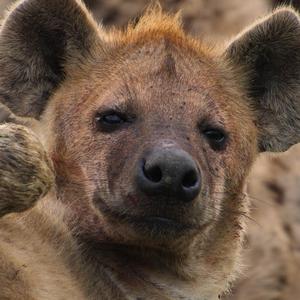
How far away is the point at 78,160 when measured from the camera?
4.58 meters

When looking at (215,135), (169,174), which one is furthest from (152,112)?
(169,174)

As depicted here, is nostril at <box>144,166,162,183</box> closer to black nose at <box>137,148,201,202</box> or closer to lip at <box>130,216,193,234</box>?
black nose at <box>137,148,201,202</box>

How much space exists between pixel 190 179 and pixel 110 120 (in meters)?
0.55

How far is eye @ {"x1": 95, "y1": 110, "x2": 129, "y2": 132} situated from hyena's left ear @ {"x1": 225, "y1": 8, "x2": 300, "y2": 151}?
31.0 inches

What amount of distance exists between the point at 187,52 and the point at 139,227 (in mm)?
972

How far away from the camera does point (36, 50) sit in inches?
193

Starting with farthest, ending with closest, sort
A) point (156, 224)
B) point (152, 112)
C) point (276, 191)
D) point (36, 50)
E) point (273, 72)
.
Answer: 1. point (276, 191)
2. point (273, 72)
3. point (36, 50)
4. point (152, 112)
5. point (156, 224)

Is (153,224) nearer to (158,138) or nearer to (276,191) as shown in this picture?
(158,138)

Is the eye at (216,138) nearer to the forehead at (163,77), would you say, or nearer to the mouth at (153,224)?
the forehead at (163,77)

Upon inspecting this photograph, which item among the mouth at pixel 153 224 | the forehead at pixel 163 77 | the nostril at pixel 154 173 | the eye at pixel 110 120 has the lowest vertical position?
the mouth at pixel 153 224

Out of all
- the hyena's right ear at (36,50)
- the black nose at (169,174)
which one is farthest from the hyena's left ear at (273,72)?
the black nose at (169,174)

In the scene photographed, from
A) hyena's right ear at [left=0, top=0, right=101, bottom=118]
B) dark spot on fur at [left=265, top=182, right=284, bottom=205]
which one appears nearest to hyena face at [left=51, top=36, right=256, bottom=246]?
hyena's right ear at [left=0, top=0, right=101, bottom=118]

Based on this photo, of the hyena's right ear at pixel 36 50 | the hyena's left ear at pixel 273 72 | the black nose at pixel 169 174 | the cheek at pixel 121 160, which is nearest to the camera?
the black nose at pixel 169 174

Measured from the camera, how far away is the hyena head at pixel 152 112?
14.0 ft
